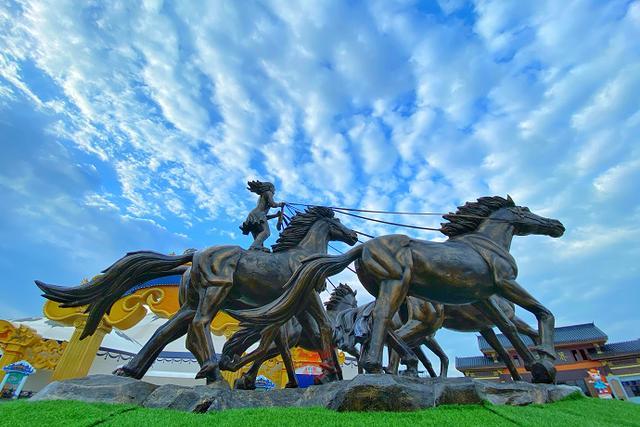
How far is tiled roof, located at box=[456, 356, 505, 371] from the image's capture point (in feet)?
60.2

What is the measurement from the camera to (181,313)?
4.42 meters

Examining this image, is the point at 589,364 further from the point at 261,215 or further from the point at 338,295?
the point at 261,215

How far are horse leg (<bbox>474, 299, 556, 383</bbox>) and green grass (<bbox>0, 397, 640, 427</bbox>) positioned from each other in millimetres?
705

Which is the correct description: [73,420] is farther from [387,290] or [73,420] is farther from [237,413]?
[387,290]

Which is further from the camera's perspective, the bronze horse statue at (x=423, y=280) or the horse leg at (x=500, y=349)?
the horse leg at (x=500, y=349)

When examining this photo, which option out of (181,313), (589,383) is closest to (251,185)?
(181,313)

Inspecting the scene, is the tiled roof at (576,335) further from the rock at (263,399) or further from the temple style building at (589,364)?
the rock at (263,399)

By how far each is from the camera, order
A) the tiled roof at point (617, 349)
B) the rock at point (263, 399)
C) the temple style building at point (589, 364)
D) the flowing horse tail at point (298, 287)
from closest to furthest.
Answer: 1. the rock at point (263, 399)
2. the flowing horse tail at point (298, 287)
3. the temple style building at point (589, 364)
4. the tiled roof at point (617, 349)

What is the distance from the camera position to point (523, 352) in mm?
3930

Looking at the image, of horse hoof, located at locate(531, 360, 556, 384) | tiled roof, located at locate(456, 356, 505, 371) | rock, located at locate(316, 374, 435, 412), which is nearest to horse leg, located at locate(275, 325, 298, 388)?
rock, located at locate(316, 374, 435, 412)

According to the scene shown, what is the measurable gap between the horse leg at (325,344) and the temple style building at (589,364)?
16.9 m

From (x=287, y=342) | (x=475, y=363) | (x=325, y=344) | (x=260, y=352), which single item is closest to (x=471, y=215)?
(x=325, y=344)

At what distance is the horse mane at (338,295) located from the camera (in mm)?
7344

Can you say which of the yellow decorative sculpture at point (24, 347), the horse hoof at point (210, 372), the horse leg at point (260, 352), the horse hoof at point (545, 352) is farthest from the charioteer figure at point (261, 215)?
the yellow decorative sculpture at point (24, 347)
